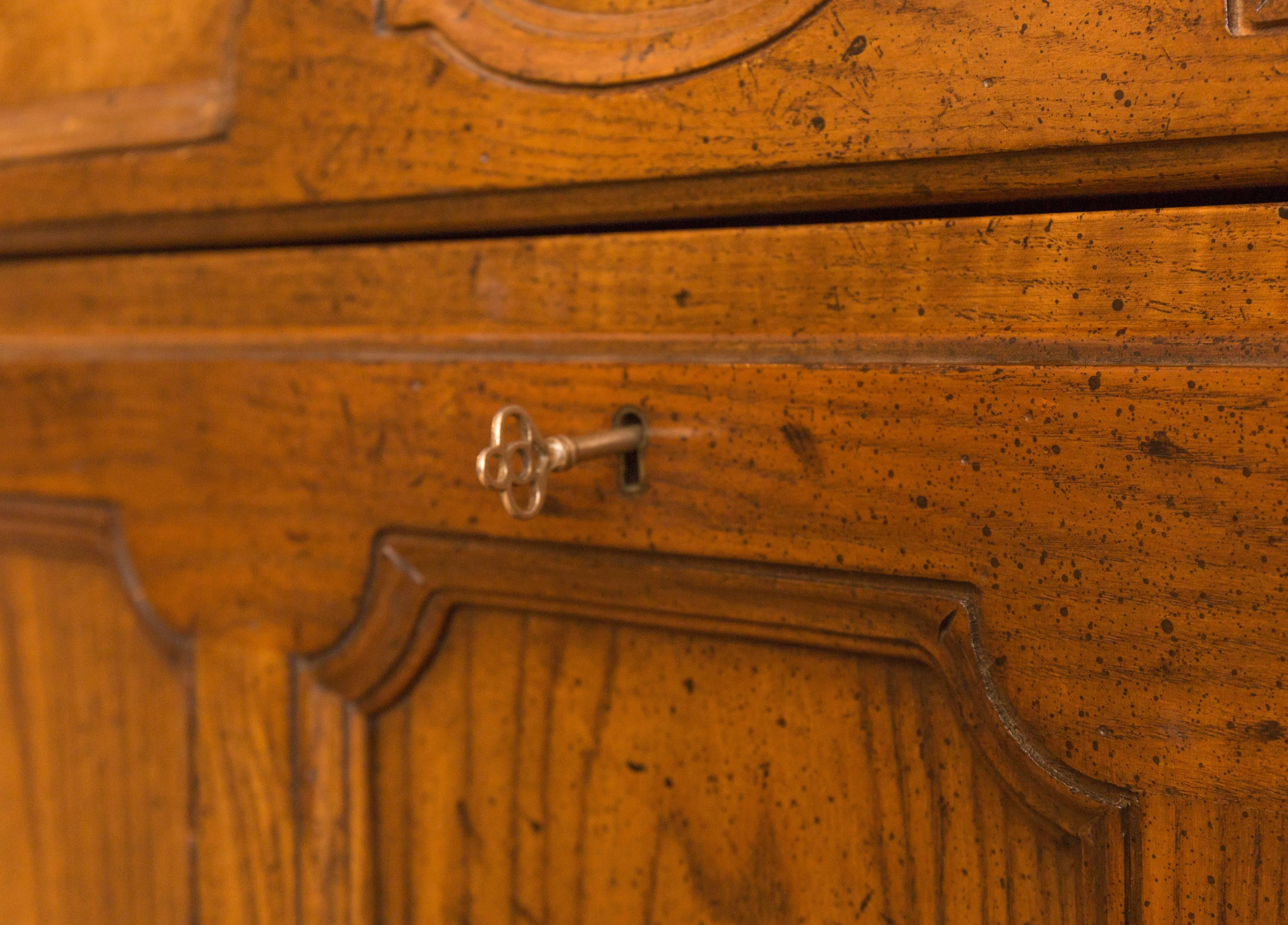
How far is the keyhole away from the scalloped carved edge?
0.07 feet

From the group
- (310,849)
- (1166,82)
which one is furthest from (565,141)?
(310,849)

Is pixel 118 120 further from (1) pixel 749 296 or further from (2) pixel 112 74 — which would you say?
(1) pixel 749 296

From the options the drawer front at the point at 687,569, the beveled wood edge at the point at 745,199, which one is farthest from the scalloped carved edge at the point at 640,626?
the beveled wood edge at the point at 745,199

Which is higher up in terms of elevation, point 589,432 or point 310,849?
point 589,432

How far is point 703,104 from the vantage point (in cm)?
30

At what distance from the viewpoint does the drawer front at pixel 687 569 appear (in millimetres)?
253

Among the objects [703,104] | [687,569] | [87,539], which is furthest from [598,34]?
[87,539]

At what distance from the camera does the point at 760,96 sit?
291 mm

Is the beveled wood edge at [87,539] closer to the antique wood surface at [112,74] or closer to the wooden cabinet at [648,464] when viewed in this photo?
the wooden cabinet at [648,464]

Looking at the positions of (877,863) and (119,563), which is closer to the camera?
(877,863)

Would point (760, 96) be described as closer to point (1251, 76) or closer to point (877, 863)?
point (1251, 76)

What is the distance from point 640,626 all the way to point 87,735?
261 millimetres

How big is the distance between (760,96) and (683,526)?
13 cm

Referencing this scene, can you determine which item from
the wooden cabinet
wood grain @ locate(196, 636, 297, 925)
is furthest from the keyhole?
wood grain @ locate(196, 636, 297, 925)
